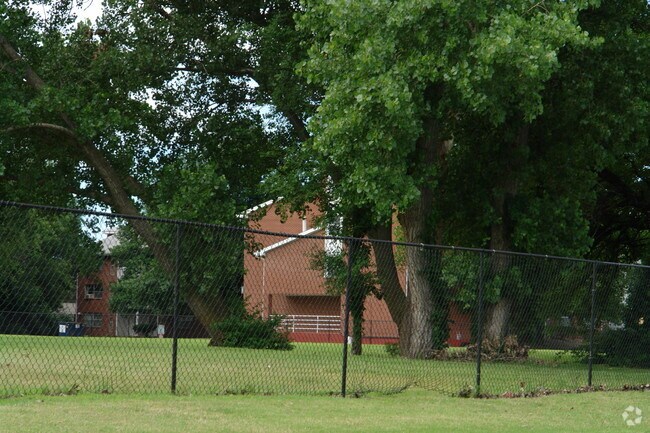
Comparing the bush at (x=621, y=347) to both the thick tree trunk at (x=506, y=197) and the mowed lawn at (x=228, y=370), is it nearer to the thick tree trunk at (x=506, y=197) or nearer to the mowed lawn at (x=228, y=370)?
the mowed lawn at (x=228, y=370)

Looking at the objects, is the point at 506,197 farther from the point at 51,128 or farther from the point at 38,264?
the point at 38,264

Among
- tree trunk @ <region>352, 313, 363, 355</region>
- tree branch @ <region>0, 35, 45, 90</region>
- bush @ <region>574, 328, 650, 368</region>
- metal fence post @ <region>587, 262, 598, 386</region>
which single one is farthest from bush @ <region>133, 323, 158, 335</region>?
tree branch @ <region>0, 35, 45, 90</region>

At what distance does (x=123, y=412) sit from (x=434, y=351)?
9.59 meters

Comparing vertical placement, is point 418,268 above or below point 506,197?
below

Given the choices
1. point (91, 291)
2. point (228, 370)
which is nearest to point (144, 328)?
point (91, 291)

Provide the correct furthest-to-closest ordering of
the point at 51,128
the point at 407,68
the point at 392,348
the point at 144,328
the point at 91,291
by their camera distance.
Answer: the point at 51,128
the point at 407,68
the point at 392,348
the point at 144,328
the point at 91,291

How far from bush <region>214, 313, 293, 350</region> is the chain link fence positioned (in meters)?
0.02

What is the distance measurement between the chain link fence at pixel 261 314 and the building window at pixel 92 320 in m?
0.02

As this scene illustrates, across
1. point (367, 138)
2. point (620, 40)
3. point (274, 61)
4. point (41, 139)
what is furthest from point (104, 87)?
point (620, 40)

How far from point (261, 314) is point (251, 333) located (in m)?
0.30

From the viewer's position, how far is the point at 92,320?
40.8 ft

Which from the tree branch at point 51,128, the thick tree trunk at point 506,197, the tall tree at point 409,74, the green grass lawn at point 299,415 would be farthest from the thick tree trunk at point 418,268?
the tree branch at point 51,128

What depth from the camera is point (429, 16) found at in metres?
22.7

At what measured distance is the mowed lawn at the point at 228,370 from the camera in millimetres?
12258
